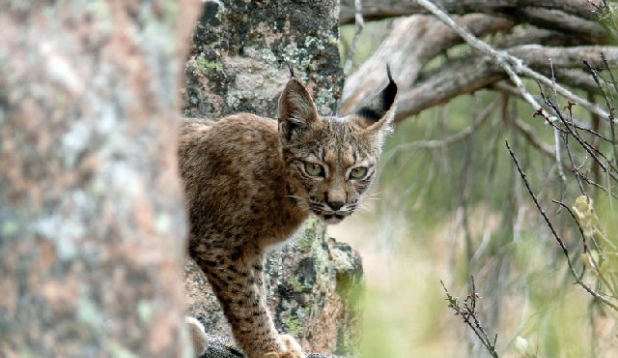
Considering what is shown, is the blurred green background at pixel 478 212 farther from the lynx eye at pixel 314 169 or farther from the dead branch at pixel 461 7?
the lynx eye at pixel 314 169

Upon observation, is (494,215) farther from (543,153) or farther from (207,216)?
(207,216)

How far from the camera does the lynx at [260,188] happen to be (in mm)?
4852

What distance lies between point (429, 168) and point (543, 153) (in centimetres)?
113

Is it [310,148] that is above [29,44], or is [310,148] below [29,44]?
below

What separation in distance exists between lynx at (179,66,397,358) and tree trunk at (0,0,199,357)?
9.68 ft

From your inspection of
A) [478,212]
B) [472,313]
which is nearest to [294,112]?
[472,313]

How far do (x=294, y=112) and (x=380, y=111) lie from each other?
1.90ft

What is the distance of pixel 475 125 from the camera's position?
1016 centimetres

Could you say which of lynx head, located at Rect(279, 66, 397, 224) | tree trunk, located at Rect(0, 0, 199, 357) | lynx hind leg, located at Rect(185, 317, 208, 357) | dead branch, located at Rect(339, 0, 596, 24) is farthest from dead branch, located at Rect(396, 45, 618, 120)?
tree trunk, located at Rect(0, 0, 199, 357)

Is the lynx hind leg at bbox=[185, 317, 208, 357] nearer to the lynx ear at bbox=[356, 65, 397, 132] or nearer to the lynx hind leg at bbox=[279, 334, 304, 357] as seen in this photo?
the lynx hind leg at bbox=[279, 334, 304, 357]

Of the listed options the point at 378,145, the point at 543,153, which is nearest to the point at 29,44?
the point at 378,145

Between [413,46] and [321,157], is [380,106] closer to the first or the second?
[321,157]

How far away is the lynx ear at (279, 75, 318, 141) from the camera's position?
5.13 m

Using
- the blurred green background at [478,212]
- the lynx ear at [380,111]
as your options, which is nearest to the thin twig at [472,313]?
the lynx ear at [380,111]
